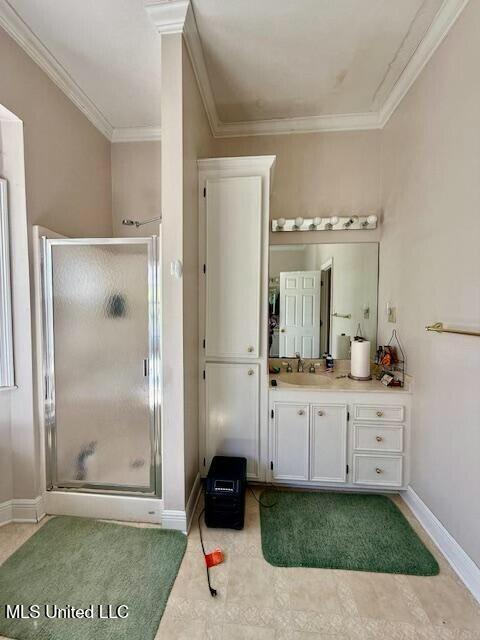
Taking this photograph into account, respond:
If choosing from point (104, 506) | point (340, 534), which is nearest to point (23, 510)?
point (104, 506)

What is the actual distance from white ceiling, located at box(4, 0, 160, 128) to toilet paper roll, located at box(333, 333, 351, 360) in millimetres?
2410

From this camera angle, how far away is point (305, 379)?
2.39 meters

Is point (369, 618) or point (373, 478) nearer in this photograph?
point (369, 618)

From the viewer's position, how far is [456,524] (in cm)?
149

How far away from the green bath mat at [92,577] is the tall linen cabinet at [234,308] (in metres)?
0.64

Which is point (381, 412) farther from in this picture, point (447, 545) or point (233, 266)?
point (233, 266)

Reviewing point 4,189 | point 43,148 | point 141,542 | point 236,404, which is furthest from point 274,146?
point 141,542

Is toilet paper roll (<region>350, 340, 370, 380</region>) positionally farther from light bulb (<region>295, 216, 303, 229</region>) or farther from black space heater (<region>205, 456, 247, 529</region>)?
black space heater (<region>205, 456, 247, 529</region>)

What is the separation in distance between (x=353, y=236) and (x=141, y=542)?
264 centimetres

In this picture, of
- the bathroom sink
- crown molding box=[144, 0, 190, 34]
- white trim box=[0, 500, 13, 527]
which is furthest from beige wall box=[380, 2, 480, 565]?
white trim box=[0, 500, 13, 527]

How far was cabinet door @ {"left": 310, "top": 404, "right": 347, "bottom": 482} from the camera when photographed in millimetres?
2027

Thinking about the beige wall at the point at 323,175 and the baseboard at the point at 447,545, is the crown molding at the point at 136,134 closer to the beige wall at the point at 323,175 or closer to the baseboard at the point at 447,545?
the beige wall at the point at 323,175

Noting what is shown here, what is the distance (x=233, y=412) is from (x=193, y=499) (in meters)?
0.61

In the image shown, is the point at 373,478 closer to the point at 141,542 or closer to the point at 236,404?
the point at 236,404
